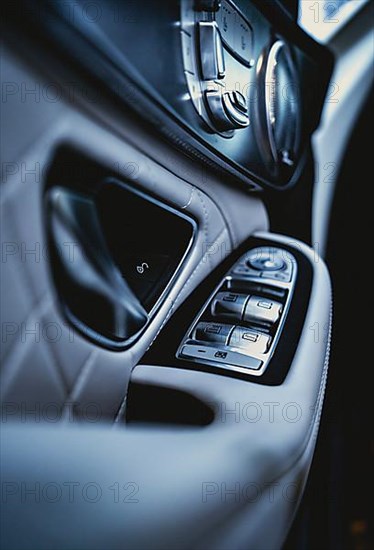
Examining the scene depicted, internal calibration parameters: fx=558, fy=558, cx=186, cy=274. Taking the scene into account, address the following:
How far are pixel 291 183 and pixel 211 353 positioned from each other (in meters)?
0.41

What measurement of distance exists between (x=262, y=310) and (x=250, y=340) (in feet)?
0.19

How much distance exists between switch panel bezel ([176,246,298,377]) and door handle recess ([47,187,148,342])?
9cm

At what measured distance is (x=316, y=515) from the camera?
912mm

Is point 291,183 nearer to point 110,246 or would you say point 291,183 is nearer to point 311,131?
point 311,131

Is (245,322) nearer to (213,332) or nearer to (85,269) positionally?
(213,332)

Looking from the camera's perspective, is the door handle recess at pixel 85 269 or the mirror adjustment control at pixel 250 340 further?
the mirror adjustment control at pixel 250 340

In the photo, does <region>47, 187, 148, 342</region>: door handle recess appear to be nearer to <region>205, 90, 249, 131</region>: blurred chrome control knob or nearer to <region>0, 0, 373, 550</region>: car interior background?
<region>0, 0, 373, 550</region>: car interior background

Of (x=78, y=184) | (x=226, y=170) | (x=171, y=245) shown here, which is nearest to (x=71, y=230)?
(x=78, y=184)

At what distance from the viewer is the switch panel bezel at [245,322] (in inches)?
23.6

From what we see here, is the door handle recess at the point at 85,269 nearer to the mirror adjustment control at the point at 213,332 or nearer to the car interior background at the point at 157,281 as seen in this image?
the car interior background at the point at 157,281

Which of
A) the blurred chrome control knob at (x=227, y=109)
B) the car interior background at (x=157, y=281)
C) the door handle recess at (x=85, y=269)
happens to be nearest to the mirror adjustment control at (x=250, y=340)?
the car interior background at (x=157, y=281)

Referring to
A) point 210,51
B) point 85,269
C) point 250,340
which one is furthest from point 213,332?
point 210,51

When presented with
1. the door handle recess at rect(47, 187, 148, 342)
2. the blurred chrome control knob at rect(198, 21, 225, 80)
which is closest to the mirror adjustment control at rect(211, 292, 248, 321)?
the door handle recess at rect(47, 187, 148, 342)

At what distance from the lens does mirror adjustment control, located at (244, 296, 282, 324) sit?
0.67 m
